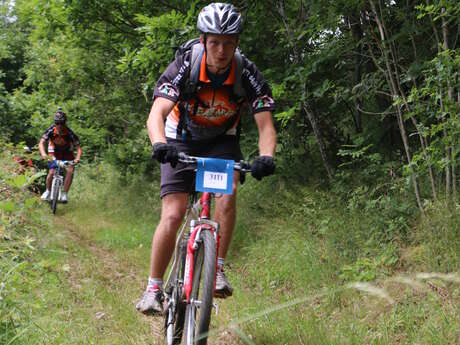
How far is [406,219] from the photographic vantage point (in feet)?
16.0

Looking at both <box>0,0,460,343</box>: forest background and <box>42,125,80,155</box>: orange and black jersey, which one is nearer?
<box>0,0,460,343</box>: forest background

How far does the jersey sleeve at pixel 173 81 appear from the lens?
346cm

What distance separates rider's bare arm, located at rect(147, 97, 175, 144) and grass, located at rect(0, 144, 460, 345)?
39.4 inches

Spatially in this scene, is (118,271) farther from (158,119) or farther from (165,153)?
(165,153)

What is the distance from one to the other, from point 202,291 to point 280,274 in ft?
8.67

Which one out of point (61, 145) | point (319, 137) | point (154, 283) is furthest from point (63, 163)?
point (154, 283)

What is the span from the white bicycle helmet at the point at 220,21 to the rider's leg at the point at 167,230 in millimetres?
1093

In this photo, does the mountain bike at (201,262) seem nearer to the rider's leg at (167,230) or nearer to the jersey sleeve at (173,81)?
the rider's leg at (167,230)

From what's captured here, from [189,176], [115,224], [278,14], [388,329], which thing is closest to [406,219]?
[388,329]

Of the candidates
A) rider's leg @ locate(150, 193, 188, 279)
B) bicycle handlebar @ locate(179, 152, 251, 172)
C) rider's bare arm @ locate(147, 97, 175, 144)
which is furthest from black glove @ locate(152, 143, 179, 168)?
rider's leg @ locate(150, 193, 188, 279)

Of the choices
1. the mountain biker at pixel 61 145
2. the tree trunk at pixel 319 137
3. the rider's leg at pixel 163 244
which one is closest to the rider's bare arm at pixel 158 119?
the rider's leg at pixel 163 244

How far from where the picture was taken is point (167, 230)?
3.56 m

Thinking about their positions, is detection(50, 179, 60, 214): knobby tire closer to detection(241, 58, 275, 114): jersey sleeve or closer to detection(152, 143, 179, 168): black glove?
detection(241, 58, 275, 114): jersey sleeve

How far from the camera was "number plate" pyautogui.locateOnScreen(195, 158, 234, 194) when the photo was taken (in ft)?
10.3
